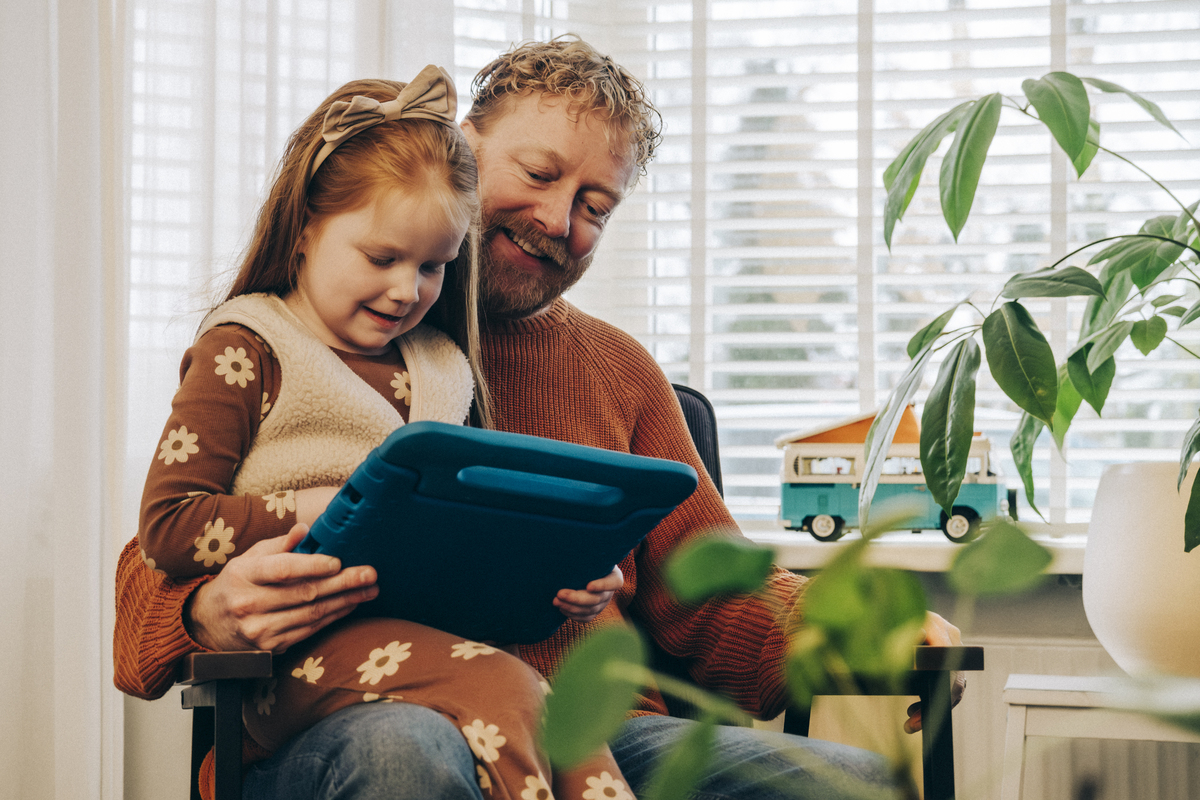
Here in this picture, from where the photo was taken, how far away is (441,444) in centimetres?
65

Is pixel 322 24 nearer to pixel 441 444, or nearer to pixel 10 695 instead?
→ pixel 10 695

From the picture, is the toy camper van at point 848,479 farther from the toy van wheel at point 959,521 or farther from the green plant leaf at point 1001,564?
the green plant leaf at point 1001,564

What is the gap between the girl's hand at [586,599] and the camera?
912 mm

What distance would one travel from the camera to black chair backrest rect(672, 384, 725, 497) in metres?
1.59

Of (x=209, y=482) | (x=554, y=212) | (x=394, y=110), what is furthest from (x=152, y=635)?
(x=554, y=212)

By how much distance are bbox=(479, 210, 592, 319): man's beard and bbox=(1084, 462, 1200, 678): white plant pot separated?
0.91m

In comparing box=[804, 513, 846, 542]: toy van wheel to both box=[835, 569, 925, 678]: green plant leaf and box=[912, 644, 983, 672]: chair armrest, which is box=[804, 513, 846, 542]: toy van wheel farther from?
box=[835, 569, 925, 678]: green plant leaf

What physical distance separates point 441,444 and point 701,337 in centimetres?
160

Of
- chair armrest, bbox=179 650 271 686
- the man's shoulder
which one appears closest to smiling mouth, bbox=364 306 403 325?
chair armrest, bbox=179 650 271 686

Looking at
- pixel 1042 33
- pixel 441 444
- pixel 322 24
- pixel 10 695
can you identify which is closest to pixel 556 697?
pixel 441 444

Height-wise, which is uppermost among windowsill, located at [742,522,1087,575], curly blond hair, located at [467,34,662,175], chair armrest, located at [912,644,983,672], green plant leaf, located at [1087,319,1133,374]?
curly blond hair, located at [467,34,662,175]

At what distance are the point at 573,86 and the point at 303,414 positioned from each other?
596 mm

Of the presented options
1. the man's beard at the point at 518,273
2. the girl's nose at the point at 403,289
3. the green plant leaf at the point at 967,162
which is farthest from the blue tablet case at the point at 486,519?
the green plant leaf at the point at 967,162

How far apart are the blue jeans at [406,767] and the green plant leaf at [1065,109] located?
2.35 ft
